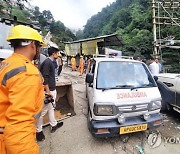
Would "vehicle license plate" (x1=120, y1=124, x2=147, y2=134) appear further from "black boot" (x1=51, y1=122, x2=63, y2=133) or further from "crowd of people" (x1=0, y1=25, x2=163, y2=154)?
"crowd of people" (x1=0, y1=25, x2=163, y2=154)

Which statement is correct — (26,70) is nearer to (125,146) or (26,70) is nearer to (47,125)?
(125,146)

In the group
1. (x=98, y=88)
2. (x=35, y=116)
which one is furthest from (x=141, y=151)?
(x=35, y=116)

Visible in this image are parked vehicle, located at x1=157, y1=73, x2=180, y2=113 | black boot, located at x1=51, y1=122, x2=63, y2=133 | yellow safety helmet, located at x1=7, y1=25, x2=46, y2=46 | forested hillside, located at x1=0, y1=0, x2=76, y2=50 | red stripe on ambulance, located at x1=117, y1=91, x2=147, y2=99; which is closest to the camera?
yellow safety helmet, located at x1=7, y1=25, x2=46, y2=46

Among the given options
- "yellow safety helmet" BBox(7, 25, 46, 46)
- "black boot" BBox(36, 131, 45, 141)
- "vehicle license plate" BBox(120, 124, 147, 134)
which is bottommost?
"black boot" BBox(36, 131, 45, 141)

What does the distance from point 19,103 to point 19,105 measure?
0.01 meters

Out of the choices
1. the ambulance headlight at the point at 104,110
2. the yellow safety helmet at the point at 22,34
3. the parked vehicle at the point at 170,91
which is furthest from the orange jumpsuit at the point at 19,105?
the parked vehicle at the point at 170,91

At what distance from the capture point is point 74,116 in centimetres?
536

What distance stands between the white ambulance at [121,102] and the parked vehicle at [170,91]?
0.97 metres

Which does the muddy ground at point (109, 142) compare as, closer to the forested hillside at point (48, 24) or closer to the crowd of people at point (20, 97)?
the crowd of people at point (20, 97)

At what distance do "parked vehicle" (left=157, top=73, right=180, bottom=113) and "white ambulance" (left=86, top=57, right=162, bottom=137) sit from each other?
0.97m

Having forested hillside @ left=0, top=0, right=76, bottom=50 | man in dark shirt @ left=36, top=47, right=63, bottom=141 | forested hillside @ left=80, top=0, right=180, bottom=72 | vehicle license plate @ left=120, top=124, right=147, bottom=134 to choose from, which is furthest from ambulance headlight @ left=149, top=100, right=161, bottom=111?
forested hillside @ left=0, top=0, right=76, bottom=50

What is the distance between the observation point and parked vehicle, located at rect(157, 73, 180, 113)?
489cm

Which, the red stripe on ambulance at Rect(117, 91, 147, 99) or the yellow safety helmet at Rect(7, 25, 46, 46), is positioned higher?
the yellow safety helmet at Rect(7, 25, 46, 46)

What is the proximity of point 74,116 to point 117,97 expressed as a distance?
2065mm
